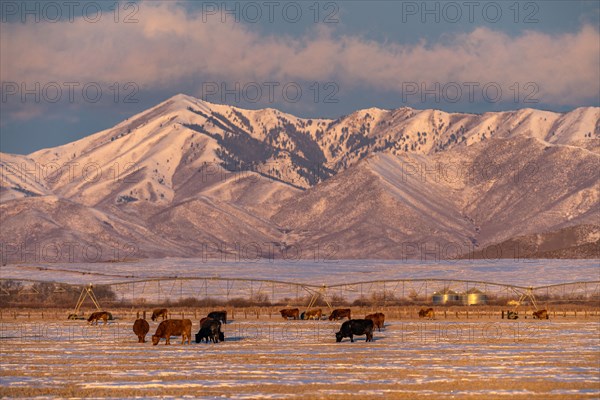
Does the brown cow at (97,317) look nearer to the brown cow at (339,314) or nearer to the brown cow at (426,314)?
the brown cow at (339,314)

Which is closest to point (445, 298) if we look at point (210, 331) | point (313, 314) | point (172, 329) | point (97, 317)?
point (313, 314)

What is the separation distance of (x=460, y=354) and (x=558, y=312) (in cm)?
4311

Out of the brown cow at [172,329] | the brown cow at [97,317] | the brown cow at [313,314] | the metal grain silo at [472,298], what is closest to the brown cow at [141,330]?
the brown cow at [172,329]

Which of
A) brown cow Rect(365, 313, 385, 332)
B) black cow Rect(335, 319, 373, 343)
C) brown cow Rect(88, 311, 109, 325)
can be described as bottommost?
black cow Rect(335, 319, 373, 343)

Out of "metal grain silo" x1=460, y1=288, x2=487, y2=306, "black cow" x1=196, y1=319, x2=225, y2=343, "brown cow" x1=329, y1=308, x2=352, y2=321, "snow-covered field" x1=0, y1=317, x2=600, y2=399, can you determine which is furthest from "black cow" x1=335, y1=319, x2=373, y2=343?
"metal grain silo" x1=460, y1=288, x2=487, y2=306

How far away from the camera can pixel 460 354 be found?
43.9 m

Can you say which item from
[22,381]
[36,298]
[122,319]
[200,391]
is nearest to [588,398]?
[200,391]

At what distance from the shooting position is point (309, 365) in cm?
3962

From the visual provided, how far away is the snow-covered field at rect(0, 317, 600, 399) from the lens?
32312 millimetres

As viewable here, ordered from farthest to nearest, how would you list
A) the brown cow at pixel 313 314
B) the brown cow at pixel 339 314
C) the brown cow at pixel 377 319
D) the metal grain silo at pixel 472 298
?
the metal grain silo at pixel 472 298
the brown cow at pixel 313 314
the brown cow at pixel 339 314
the brown cow at pixel 377 319

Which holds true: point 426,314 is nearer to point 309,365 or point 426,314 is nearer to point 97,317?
point 97,317

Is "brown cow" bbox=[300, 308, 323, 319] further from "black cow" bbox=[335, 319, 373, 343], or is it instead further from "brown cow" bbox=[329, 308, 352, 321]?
"black cow" bbox=[335, 319, 373, 343]

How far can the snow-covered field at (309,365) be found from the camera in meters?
32.3

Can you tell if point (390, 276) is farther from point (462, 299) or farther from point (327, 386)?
point (327, 386)
